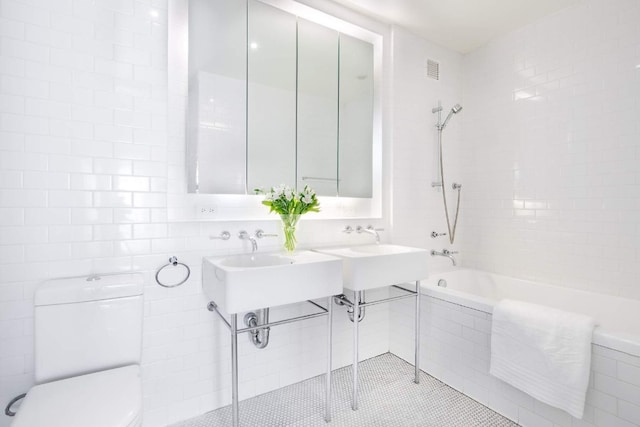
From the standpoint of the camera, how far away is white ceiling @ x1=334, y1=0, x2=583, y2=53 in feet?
7.85

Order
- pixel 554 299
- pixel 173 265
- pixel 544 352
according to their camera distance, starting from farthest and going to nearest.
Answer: pixel 554 299 < pixel 173 265 < pixel 544 352

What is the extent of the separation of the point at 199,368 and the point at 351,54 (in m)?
2.61

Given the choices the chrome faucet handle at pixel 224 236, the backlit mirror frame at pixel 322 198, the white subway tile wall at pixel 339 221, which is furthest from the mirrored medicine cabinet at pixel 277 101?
the chrome faucet handle at pixel 224 236

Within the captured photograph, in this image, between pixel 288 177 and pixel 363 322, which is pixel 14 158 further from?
pixel 363 322

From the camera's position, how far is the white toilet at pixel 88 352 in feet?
3.84

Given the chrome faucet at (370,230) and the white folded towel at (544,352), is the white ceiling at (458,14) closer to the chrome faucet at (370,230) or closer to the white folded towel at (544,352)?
the chrome faucet at (370,230)

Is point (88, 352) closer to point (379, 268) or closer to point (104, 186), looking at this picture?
point (104, 186)

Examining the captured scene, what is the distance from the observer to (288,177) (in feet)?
7.72

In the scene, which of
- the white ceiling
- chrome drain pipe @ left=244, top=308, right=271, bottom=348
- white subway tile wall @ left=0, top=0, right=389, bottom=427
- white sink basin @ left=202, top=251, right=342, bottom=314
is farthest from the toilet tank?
the white ceiling

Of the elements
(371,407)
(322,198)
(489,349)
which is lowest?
(371,407)

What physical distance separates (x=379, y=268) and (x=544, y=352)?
942 mm

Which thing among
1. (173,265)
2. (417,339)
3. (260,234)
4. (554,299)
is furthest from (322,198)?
(554,299)

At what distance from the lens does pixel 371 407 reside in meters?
1.99

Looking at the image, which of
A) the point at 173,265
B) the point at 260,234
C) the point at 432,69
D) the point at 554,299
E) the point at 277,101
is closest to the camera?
the point at 173,265
